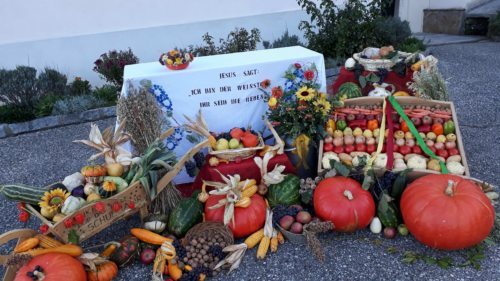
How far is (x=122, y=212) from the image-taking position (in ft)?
9.66

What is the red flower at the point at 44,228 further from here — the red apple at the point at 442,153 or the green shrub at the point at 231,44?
the green shrub at the point at 231,44

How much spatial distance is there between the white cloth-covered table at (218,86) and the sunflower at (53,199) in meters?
1.16

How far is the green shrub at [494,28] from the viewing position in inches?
366

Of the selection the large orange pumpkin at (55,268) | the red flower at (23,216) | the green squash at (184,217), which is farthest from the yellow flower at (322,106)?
the red flower at (23,216)

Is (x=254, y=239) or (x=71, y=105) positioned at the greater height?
(x=71, y=105)

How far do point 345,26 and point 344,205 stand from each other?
208 inches

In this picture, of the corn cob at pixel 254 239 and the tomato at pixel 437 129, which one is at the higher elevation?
the tomato at pixel 437 129

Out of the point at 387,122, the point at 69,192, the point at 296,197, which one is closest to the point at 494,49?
the point at 387,122

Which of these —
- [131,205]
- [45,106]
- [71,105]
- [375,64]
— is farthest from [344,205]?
[45,106]

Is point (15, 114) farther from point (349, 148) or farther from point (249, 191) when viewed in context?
point (349, 148)

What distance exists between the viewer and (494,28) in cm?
948

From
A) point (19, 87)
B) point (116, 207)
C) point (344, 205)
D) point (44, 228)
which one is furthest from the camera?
point (19, 87)

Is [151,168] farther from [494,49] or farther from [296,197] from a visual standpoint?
[494,49]

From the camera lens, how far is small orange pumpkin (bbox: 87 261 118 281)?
8.78 ft
